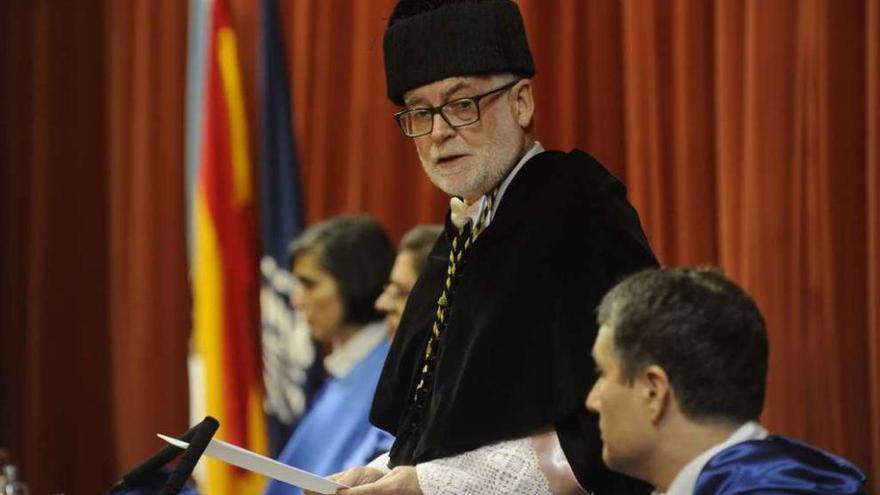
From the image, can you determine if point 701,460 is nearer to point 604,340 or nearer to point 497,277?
point 604,340

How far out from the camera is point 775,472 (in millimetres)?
1930

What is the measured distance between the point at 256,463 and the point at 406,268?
1.91 m

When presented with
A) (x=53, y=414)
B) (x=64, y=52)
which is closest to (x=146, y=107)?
(x=64, y=52)

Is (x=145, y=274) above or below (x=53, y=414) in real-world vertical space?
above

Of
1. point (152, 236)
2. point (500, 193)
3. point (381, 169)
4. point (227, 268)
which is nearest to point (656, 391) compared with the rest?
point (500, 193)

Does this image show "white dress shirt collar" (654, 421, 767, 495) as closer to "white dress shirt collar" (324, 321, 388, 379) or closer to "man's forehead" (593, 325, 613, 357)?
"man's forehead" (593, 325, 613, 357)

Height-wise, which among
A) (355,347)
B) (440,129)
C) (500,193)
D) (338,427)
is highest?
(440,129)

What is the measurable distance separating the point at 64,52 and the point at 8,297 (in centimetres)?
96

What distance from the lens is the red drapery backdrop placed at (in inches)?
142

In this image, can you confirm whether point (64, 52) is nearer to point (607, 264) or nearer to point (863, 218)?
point (863, 218)

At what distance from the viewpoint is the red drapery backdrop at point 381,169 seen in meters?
3.60

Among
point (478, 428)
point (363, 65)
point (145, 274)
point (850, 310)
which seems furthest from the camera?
point (145, 274)

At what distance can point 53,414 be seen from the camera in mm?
5508

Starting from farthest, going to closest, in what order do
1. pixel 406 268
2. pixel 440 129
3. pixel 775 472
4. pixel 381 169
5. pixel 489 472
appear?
pixel 381 169 → pixel 406 268 → pixel 440 129 → pixel 489 472 → pixel 775 472
